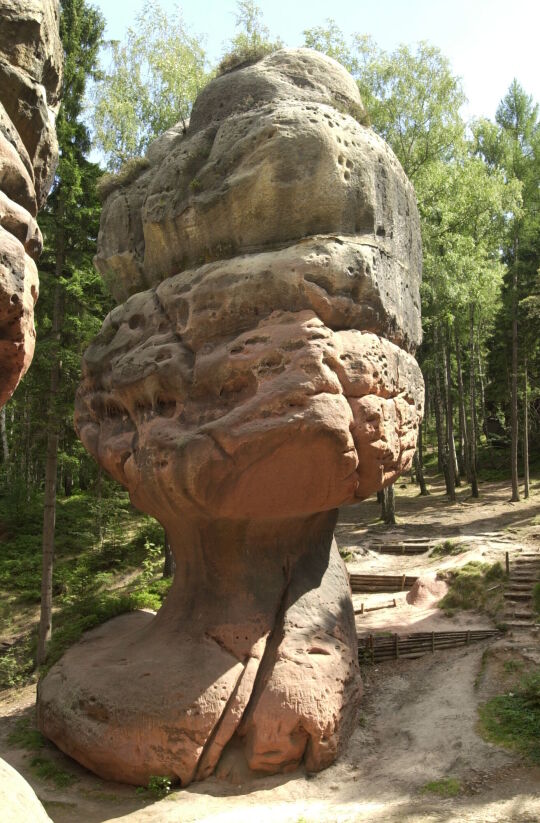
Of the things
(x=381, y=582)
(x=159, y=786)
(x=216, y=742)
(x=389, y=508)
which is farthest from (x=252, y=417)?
(x=389, y=508)

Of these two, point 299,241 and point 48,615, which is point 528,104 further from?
point 48,615

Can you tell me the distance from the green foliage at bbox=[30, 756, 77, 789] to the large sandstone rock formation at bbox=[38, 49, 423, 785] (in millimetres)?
317

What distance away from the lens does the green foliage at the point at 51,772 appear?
1020 centimetres

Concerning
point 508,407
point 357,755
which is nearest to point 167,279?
point 357,755

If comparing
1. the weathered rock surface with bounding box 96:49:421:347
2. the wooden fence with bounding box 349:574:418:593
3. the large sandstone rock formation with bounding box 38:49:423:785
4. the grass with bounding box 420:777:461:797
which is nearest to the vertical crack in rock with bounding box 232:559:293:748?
the large sandstone rock formation with bounding box 38:49:423:785

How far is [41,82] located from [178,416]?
20.3ft

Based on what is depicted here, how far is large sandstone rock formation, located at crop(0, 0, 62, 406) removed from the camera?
375 cm

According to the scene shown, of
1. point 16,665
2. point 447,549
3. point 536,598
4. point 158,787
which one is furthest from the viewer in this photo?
point 447,549

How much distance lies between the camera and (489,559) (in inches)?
662

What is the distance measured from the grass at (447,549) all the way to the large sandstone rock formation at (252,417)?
23.9 ft

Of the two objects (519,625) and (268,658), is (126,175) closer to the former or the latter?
(268,658)

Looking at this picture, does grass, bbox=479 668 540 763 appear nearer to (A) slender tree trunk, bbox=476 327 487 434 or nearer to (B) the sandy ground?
(B) the sandy ground

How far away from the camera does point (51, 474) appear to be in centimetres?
1608

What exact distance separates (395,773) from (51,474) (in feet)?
33.1
